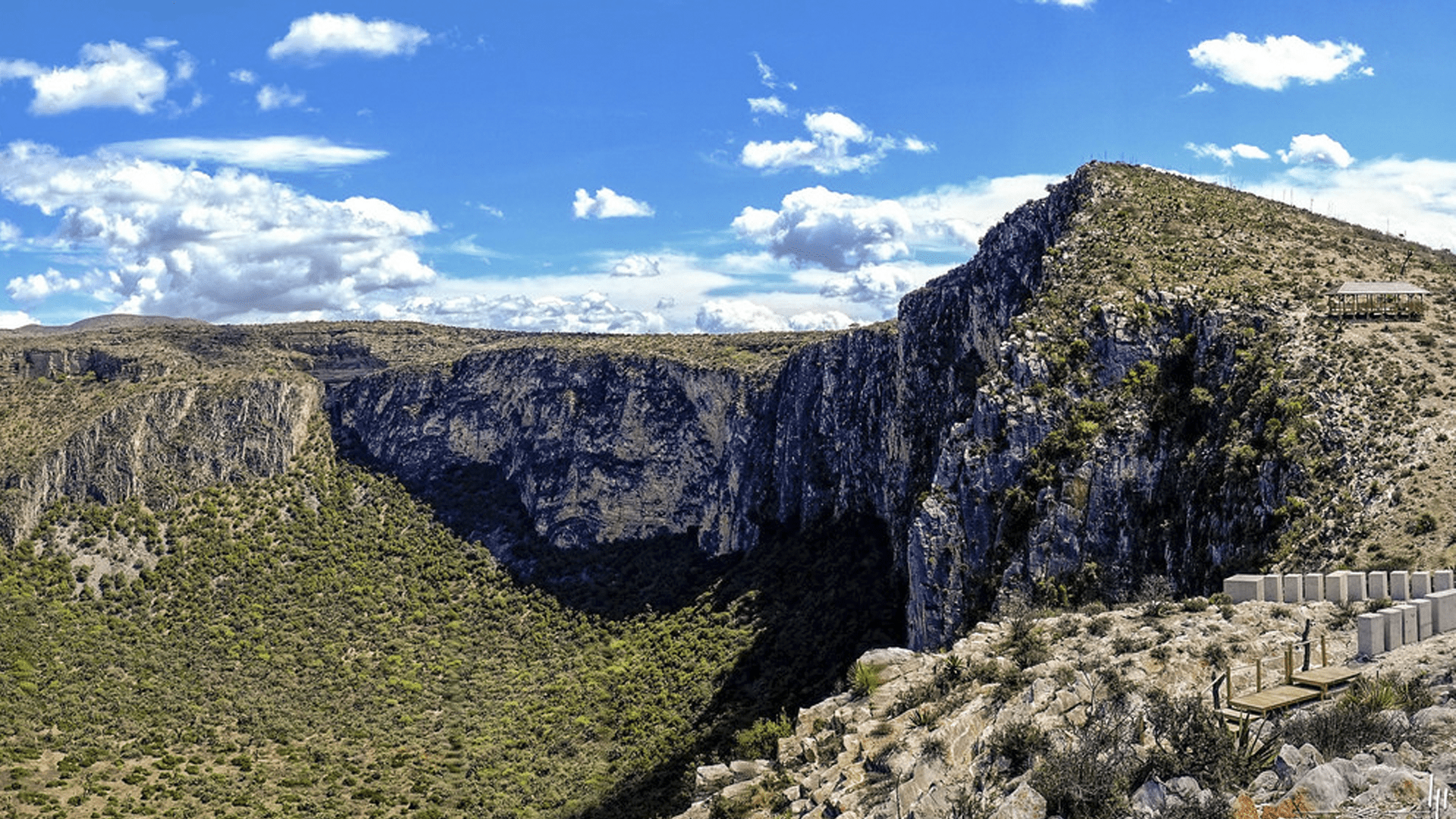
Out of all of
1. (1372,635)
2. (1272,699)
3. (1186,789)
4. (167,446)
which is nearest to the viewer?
(1186,789)

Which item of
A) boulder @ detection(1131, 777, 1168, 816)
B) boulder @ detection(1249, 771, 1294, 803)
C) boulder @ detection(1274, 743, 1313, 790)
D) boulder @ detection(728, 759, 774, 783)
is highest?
boulder @ detection(1274, 743, 1313, 790)

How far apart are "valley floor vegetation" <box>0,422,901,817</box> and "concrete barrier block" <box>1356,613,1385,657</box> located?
41454 millimetres

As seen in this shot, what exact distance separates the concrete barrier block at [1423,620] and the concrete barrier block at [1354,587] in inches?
158

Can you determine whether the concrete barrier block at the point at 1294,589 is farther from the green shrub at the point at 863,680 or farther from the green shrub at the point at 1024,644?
the green shrub at the point at 863,680

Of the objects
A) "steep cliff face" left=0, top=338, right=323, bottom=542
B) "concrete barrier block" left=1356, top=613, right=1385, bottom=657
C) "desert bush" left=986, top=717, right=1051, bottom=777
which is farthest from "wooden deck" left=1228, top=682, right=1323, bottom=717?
"steep cliff face" left=0, top=338, right=323, bottom=542

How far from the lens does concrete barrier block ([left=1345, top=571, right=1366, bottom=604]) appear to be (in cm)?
2572

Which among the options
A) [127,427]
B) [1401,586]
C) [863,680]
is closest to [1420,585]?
[1401,586]

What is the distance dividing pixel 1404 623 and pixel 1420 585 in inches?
196

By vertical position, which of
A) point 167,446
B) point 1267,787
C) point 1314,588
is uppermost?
point 167,446

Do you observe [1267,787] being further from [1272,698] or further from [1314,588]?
[1314,588]

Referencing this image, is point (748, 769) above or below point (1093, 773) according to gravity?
below

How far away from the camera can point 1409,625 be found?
21.3 meters

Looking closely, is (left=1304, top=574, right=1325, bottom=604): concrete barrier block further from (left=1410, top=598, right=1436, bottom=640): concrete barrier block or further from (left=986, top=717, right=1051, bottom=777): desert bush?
(left=986, top=717, right=1051, bottom=777): desert bush

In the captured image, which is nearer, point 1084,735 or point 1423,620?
point 1084,735
